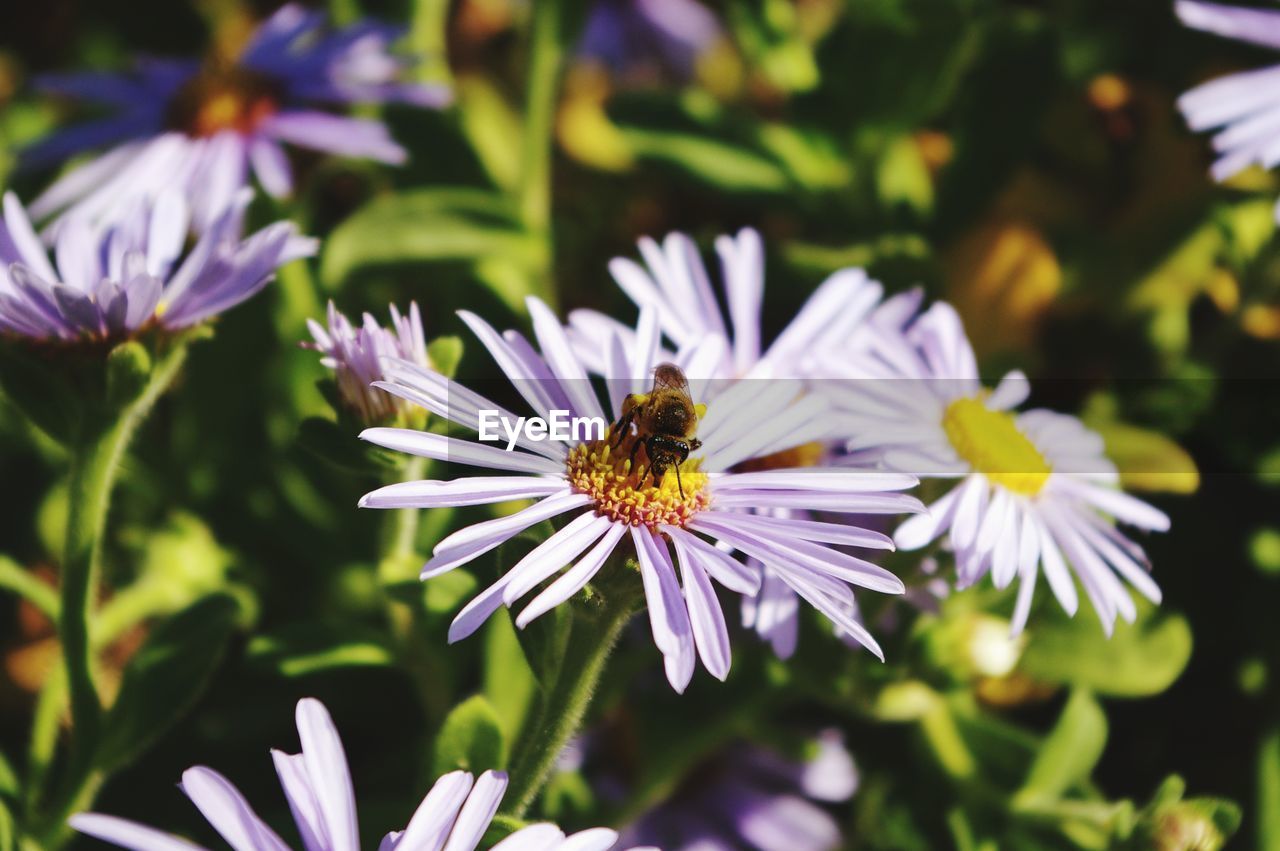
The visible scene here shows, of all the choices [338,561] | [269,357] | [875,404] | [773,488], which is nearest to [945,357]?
[875,404]

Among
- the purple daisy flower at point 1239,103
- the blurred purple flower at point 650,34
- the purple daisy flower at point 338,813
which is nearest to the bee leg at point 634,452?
the purple daisy flower at point 338,813

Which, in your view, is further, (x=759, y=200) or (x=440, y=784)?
(x=759, y=200)

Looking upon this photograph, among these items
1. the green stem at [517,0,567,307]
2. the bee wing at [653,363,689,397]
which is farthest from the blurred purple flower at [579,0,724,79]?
the bee wing at [653,363,689,397]

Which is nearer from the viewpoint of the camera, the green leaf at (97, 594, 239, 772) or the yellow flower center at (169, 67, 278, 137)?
the green leaf at (97, 594, 239, 772)

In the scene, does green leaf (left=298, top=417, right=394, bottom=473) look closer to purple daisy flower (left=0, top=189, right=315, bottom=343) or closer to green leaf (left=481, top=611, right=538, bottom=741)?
purple daisy flower (left=0, top=189, right=315, bottom=343)

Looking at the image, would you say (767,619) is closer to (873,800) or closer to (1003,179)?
(873,800)
